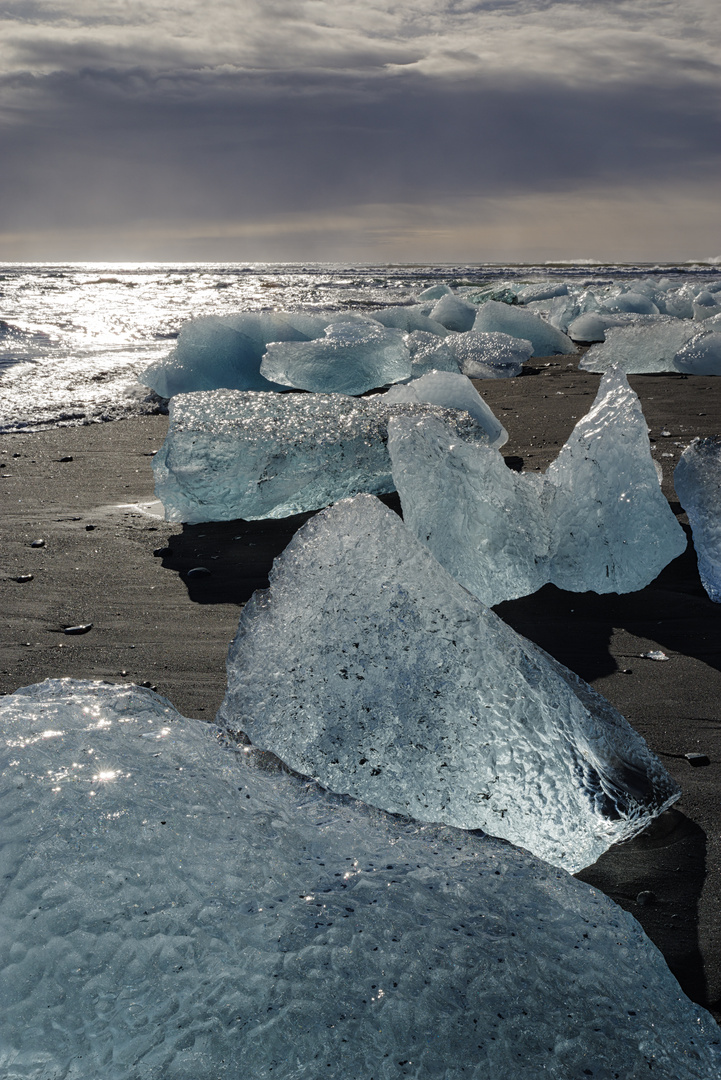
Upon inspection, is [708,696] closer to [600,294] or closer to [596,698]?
[596,698]

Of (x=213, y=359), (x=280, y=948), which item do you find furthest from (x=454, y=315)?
(x=280, y=948)

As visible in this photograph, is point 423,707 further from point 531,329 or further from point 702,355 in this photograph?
point 531,329

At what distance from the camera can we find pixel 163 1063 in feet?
2.67

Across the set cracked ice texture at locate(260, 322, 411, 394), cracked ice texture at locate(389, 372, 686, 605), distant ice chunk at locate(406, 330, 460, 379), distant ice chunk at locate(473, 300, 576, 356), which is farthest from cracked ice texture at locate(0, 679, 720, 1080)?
distant ice chunk at locate(473, 300, 576, 356)

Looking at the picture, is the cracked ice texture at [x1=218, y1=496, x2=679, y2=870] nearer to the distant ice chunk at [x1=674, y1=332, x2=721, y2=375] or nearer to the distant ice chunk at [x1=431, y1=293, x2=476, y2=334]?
the distant ice chunk at [x1=674, y1=332, x2=721, y2=375]

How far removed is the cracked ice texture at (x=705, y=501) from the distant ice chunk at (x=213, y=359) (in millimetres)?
3712

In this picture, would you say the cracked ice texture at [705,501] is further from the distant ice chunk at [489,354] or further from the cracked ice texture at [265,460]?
the distant ice chunk at [489,354]

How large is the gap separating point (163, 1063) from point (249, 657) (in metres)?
0.90

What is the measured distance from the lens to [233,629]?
2.34 m

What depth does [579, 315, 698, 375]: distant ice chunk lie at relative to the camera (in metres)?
6.30

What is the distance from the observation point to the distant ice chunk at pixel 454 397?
405 centimetres

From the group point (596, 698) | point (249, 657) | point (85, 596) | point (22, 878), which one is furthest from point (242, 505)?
point (22, 878)

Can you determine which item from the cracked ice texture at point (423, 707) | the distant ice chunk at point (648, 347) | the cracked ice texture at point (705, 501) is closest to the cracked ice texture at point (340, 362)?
the distant ice chunk at point (648, 347)

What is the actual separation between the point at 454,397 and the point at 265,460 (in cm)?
128
